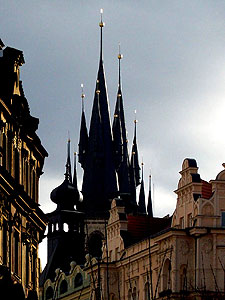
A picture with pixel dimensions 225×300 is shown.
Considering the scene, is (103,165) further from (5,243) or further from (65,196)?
(5,243)

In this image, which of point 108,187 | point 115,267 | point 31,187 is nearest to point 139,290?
point 115,267

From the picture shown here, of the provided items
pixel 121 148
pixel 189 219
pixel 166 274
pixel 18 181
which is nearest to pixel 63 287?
pixel 166 274

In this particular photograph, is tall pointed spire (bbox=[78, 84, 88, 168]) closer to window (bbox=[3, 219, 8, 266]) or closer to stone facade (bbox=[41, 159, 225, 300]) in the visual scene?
stone facade (bbox=[41, 159, 225, 300])

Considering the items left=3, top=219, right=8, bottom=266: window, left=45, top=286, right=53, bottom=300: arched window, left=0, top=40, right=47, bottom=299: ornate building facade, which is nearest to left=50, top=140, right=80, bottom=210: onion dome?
left=45, top=286, right=53, bottom=300: arched window

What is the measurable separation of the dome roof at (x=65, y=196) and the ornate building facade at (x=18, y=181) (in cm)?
8056

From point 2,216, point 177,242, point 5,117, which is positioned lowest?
point 2,216

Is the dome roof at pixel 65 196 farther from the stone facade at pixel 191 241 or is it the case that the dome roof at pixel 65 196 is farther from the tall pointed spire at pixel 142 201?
the stone facade at pixel 191 241

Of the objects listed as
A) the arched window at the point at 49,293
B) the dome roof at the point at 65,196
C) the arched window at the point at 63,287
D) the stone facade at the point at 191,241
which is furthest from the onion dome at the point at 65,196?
the stone facade at the point at 191,241

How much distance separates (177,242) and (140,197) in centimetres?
9019

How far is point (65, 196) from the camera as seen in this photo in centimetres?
13888

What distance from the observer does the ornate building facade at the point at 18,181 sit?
157 ft

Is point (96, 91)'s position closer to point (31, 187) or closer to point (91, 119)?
point (91, 119)

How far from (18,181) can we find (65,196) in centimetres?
8854

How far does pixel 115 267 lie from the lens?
4001 inches
